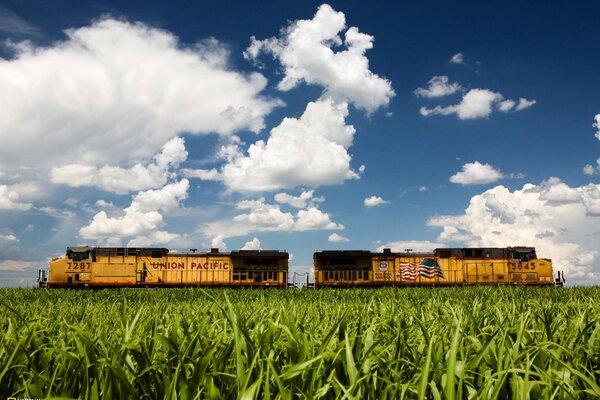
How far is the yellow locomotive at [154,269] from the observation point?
31156mm

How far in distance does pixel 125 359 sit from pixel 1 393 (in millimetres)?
811

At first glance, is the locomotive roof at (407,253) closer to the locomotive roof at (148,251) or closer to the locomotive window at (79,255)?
the locomotive roof at (148,251)

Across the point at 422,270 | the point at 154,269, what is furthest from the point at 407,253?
the point at 154,269

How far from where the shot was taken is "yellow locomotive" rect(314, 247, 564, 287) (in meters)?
32.1

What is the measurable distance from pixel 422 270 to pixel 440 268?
1.33m

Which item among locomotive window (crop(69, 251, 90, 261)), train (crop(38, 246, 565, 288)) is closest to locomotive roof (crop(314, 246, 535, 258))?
train (crop(38, 246, 565, 288))

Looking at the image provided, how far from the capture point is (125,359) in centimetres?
269

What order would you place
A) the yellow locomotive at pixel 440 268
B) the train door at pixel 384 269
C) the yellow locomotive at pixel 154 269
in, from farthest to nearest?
the train door at pixel 384 269, the yellow locomotive at pixel 440 268, the yellow locomotive at pixel 154 269

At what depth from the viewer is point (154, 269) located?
31.5 metres

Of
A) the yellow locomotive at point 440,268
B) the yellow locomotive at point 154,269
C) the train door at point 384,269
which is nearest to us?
the yellow locomotive at point 154,269

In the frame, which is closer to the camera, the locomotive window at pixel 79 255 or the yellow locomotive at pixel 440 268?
the locomotive window at pixel 79 255

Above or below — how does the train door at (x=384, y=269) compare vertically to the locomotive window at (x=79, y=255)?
below

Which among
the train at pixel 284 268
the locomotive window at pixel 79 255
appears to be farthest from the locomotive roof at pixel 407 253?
the locomotive window at pixel 79 255

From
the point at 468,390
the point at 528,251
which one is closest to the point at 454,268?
the point at 528,251
